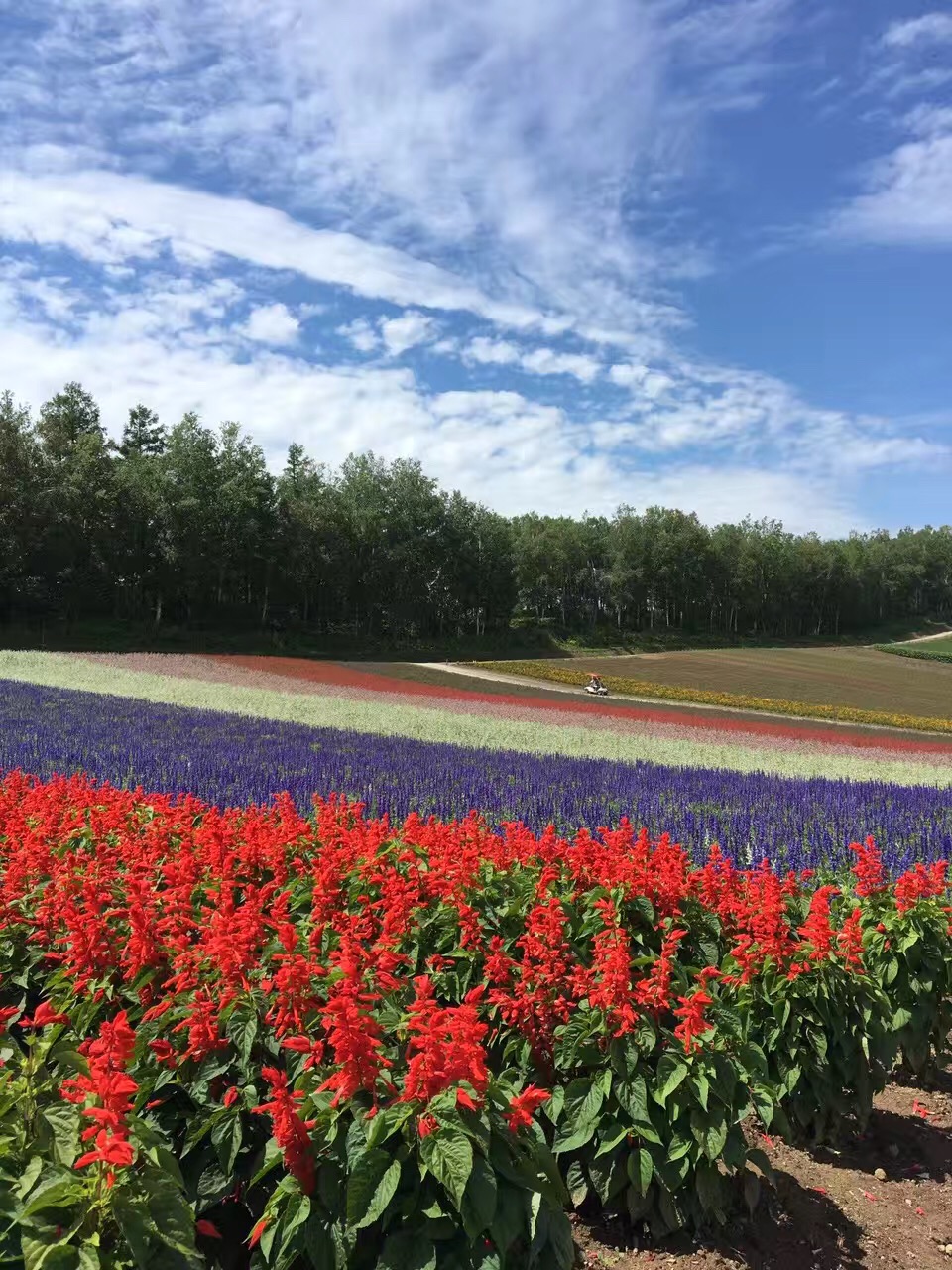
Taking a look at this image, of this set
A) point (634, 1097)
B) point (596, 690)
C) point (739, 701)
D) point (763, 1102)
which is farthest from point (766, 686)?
point (634, 1097)

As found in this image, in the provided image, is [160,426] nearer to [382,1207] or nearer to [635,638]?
[635,638]

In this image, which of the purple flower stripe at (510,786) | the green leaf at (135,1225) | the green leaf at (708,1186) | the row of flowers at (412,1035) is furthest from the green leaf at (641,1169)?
the purple flower stripe at (510,786)

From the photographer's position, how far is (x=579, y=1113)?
3.55m

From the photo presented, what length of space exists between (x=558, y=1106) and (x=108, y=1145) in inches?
78.5

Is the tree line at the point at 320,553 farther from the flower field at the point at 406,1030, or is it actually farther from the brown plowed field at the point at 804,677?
the flower field at the point at 406,1030

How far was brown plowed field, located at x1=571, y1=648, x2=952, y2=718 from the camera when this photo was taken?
134ft

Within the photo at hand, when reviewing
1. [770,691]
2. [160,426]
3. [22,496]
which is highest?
[160,426]

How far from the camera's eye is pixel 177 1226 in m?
2.47

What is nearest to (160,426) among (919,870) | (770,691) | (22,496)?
(22,496)

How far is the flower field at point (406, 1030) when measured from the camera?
268 centimetres

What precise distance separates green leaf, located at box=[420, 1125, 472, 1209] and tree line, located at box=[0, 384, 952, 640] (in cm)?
5526

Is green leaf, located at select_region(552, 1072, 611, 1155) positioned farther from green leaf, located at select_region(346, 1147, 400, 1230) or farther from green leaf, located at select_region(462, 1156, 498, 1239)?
green leaf, located at select_region(346, 1147, 400, 1230)

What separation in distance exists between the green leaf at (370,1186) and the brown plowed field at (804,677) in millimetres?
38272

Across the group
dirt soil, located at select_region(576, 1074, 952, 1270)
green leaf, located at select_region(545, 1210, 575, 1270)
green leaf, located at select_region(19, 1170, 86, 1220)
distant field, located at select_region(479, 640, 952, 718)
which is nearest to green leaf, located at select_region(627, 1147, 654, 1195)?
dirt soil, located at select_region(576, 1074, 952, 1270)
